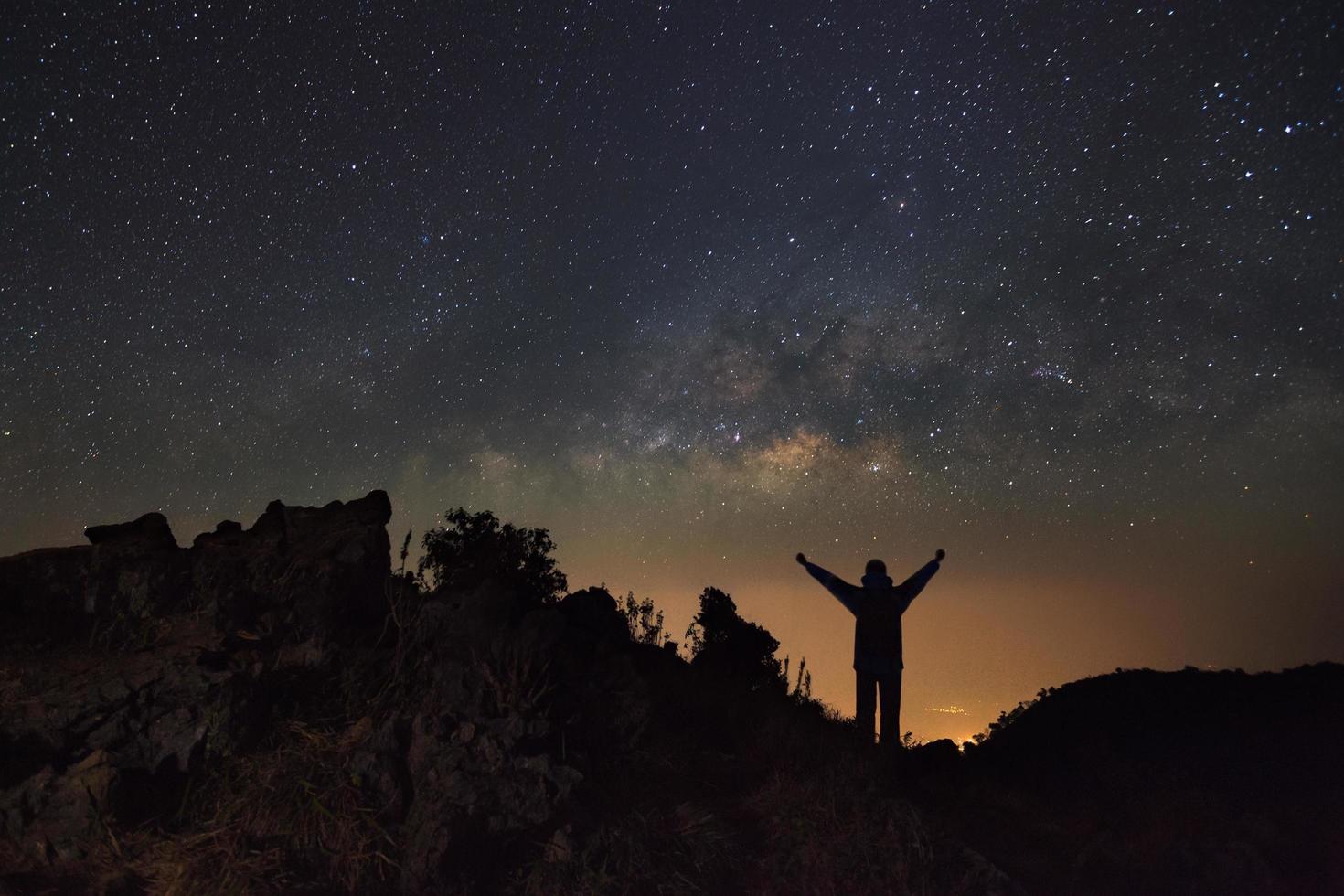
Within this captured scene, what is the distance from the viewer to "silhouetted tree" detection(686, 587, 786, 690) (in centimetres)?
1345

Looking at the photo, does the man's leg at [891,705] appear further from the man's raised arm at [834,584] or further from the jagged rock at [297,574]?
the jagged rock at [297,574]

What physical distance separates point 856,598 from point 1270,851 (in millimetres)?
5031

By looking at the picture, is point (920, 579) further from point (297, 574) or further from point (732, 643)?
point (297, 574)

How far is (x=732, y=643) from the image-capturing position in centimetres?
1488

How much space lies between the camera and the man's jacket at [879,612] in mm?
10875

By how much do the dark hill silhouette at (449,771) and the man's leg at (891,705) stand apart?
0.75m

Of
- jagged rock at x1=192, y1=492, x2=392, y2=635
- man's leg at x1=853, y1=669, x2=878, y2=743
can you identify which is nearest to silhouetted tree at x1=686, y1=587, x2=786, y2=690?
man's leg at x1=853, y1=669, x2=878, y2=743

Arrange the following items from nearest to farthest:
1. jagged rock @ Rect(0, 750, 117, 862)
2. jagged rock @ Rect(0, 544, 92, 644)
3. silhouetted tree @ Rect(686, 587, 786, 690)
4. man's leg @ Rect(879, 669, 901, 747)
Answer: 1. jagged rock @ Rect(0, 750, 117, 862)
2. jagged rock @ Rect(0, 544, 92, 644)
3. man's leg @ Rect(879, 669, 901, 747)
4. silhouetted tree @ Rect(686, 587, 786, 690)

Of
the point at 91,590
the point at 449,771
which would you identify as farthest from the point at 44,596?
the point at 449,771

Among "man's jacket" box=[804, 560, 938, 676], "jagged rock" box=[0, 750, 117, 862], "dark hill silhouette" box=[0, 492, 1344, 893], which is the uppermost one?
"man's jacket" box=[804, 560, 938, 676]

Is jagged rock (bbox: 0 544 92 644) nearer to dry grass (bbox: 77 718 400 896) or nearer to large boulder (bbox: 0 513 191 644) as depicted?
large boulder (bbox: 0 513 191 644)

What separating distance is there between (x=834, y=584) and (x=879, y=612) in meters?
0.77

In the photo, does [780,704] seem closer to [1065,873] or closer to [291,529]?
[1065,873]

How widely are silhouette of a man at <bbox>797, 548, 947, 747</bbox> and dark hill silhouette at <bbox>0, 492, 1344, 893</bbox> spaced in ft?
2.68
